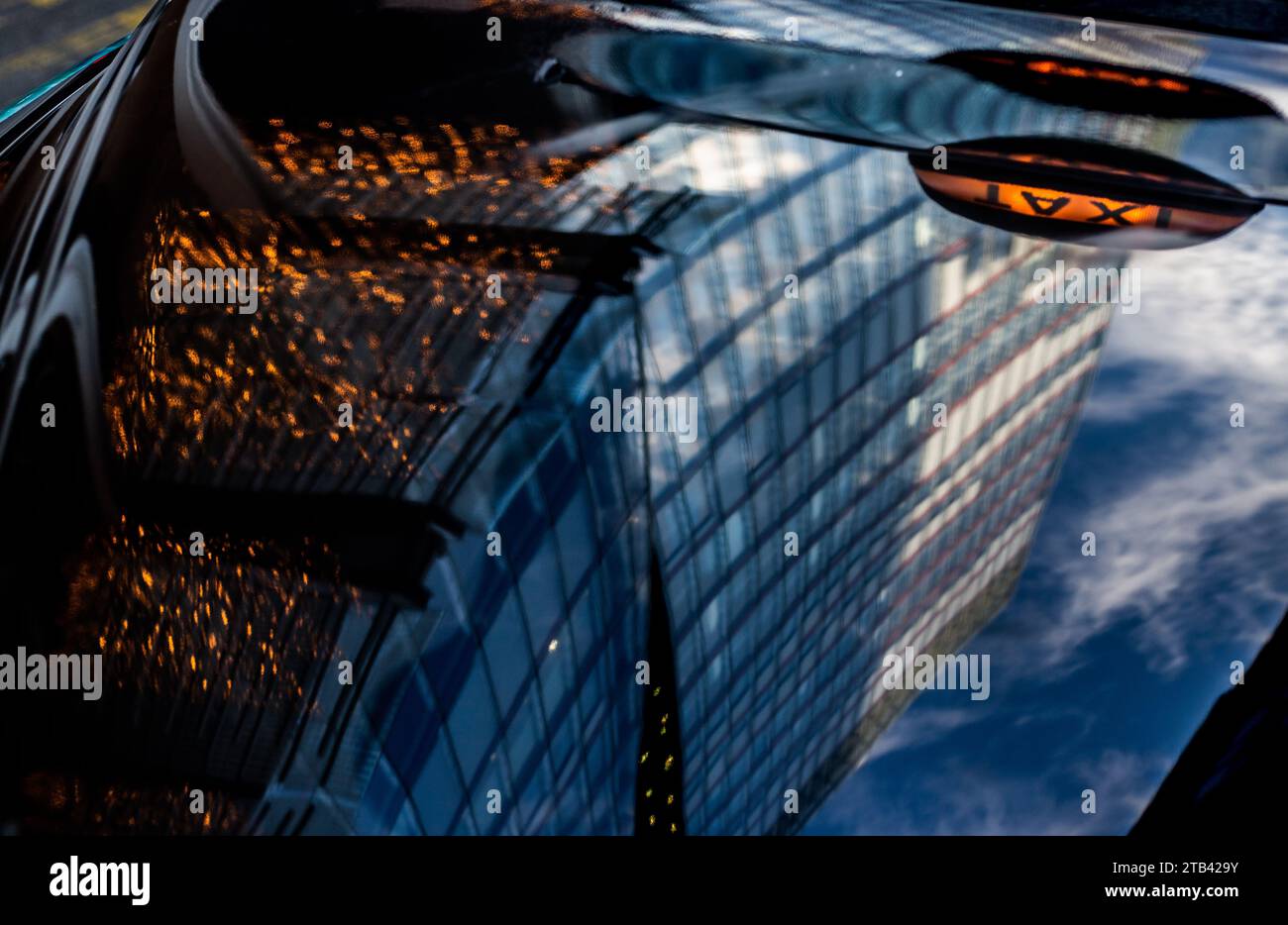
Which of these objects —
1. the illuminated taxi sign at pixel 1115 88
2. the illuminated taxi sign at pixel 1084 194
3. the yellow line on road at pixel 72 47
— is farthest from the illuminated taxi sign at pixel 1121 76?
the yellow line on road at pixel 72 47

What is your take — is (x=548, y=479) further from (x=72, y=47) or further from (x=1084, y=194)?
(x=72, y=47)

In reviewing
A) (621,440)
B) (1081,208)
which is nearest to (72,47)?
(621,440)

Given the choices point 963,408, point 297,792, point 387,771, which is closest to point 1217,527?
point 963,408

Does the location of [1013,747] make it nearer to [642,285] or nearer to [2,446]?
[642,285]

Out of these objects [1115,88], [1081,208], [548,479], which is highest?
[1115,88]

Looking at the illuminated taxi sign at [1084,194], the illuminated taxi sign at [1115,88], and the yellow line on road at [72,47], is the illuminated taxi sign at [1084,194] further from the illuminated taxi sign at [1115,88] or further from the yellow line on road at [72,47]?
the yellow line on road at [72,47]

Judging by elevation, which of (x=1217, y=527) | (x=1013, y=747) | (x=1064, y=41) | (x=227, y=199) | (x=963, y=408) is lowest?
(x=1013, y=747)
